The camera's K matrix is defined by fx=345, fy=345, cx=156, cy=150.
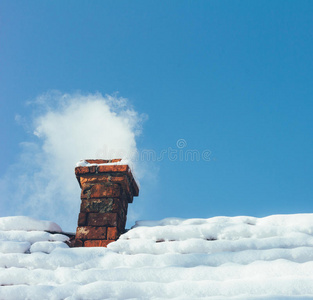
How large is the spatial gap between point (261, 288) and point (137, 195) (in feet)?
5.15

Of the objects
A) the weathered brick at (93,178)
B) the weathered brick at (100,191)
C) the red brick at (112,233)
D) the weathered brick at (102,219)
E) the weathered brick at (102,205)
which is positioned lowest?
the red brick at (112,233)

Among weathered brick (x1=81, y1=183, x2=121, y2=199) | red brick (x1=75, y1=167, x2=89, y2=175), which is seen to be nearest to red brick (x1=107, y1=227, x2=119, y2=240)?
weathered brick (x1=81, y1=183, x2=121, y2=199)

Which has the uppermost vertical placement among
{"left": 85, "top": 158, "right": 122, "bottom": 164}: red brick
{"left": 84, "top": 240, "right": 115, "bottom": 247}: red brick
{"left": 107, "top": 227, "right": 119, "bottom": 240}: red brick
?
{"left": 85, "top": 158, "right": 122, "bottom": 164}: red brick

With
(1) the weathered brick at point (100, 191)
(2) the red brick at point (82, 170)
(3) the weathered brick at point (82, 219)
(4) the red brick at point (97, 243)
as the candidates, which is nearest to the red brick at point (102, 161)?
(2) the red brick at point (82, 170)

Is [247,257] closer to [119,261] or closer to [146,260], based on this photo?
[146,260]

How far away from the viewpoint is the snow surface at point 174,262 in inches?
68.1

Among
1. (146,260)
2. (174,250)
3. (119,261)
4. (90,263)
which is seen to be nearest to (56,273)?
Answer: (90,263)

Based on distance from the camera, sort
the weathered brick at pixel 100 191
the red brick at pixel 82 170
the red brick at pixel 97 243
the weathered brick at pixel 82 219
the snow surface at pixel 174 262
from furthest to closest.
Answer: the red brick at pixel 82 170 → the weathered brick at pixel 100 191 → the weathered brick at pixel 82 219 → the red brick at pixel 97 243 → the snow surface at pixel 174 262

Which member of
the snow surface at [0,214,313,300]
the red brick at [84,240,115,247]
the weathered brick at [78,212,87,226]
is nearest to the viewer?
the snow surface at [0,214,313,300]

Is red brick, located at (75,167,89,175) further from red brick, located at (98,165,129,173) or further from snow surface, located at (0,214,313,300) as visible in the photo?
snow surface, located at (0,214,313,300)

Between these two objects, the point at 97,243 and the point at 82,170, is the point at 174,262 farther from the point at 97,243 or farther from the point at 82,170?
the point at 82,170

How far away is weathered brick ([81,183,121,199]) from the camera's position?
8.95ft

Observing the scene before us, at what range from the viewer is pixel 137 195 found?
10.1ft

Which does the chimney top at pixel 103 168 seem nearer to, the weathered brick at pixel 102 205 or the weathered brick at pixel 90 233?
the weathered brick at pixel 102 205
